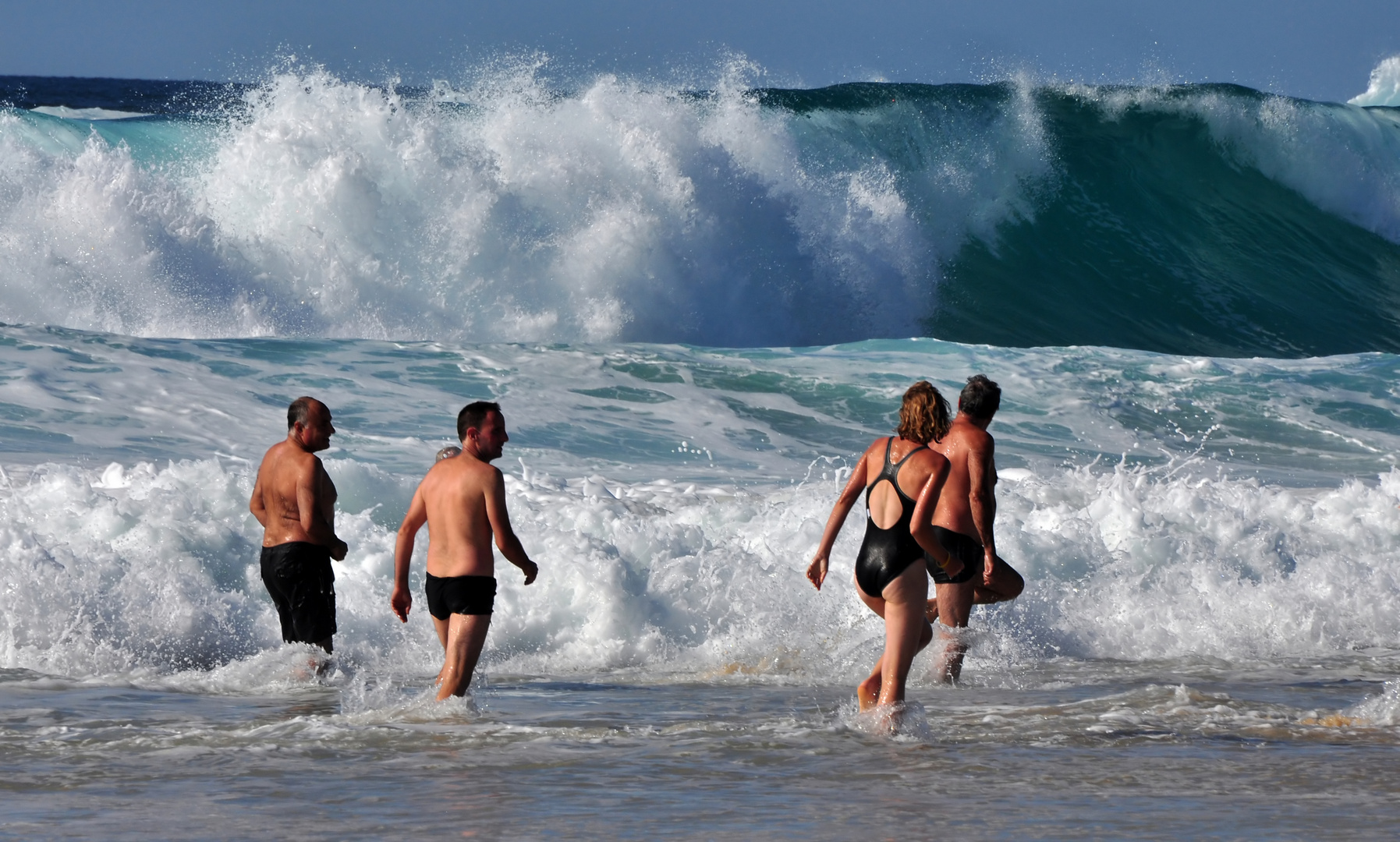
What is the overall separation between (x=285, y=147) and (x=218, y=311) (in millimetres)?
2709

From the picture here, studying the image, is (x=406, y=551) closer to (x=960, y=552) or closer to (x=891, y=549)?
(x=891, y=549)

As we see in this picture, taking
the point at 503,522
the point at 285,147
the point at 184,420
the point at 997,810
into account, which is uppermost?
the point at 285,147

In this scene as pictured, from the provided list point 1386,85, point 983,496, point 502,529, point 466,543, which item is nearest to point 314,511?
point 466,543

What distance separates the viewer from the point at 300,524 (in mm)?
6211

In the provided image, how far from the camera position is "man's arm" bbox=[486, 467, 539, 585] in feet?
16.7

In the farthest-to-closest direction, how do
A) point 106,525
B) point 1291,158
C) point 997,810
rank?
1. point 1291,158
2. point 106,525
3. point 997,810

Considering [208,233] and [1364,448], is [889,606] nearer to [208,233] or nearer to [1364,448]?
[1364,448]

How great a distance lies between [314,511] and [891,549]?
248 cm

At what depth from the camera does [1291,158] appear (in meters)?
28.2

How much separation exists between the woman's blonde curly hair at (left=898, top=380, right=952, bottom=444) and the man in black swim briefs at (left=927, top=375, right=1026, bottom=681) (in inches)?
37.2

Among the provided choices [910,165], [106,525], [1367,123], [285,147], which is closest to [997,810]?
[106,525]

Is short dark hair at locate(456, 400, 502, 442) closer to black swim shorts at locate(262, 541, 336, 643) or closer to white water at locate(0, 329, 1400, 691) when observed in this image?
black swim shorts at locate(262, 541, 336, 643)

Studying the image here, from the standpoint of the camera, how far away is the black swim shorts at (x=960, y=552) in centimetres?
605

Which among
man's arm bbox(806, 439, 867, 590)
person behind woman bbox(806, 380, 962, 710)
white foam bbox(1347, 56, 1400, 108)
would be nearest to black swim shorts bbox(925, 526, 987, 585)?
man's arm bbox(806, 439, 867, 590)
